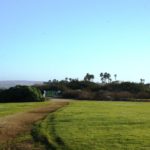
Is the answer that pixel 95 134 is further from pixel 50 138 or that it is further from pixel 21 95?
pixel 21 95

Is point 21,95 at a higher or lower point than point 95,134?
higher

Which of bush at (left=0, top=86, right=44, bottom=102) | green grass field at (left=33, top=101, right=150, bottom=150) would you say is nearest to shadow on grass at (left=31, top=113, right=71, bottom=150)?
green grass field at (left=33, top=101, right=150, bottom=150)

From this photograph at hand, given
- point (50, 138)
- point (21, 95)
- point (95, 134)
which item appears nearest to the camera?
point (50, 138)

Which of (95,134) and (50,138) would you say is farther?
(95,134)

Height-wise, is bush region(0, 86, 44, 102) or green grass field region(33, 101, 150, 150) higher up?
bush region(0, 86, 44, 102)

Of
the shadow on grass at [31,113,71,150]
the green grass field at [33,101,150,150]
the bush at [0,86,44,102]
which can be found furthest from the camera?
the bush at [0,86,44,102]

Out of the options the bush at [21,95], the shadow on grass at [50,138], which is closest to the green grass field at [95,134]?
the shadow on grass at [50,138]

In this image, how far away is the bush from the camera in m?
45.8

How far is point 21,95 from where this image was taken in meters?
46.3

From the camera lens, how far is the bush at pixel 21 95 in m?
45.8

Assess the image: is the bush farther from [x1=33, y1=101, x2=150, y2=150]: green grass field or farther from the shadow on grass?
the shadow on grass

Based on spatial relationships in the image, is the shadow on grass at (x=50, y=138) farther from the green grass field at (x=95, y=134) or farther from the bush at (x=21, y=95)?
the bush at (x=21, y=95)

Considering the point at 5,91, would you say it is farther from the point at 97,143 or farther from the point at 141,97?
the point at 97,143

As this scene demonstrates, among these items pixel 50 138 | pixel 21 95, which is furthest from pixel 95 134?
pixel 21 95
